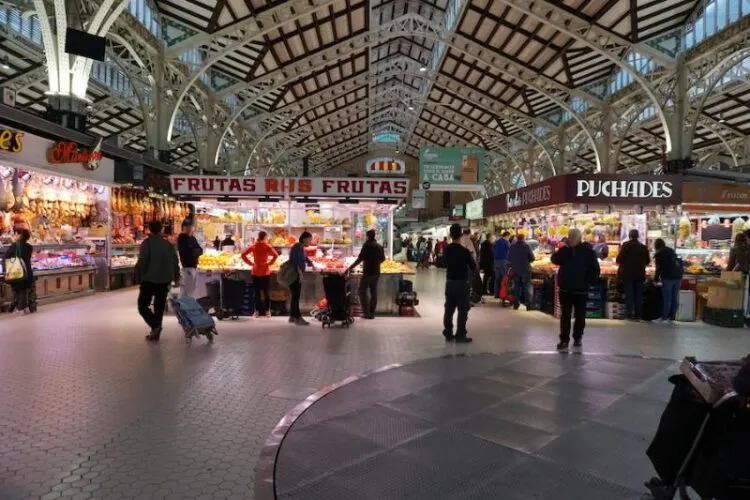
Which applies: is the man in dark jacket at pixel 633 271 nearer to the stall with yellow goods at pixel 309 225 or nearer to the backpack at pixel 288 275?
the stall with yellow goods at pixel 309 225

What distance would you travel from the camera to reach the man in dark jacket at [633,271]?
8.77m

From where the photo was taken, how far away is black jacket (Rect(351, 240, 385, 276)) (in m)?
Result: 8.66

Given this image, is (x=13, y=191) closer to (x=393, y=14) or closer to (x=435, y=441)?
(x=435, y=441)

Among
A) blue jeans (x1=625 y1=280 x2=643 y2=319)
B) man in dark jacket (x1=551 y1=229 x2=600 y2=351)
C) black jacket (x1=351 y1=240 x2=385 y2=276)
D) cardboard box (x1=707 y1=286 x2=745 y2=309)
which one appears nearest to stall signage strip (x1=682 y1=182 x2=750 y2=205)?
cardboard box (x1=707 y1=286 x2=745 y2=309)

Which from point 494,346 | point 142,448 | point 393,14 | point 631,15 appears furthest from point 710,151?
point 142,448

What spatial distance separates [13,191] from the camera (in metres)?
10.1

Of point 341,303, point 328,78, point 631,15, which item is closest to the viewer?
point 341,303

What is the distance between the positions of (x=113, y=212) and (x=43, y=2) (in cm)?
517

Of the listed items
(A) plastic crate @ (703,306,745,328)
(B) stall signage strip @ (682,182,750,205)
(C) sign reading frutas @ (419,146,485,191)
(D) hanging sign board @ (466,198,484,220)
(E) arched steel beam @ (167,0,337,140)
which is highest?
(E) arched steel beam @ (167,0,337,140)

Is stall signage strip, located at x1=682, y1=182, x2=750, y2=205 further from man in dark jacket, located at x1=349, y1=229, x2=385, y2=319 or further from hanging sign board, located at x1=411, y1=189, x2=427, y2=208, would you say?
hanging sign board, located at x1=411, y1=189, x2=427, y2=208

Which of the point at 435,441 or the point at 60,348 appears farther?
the point at 60,348

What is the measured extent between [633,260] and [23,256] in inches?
399

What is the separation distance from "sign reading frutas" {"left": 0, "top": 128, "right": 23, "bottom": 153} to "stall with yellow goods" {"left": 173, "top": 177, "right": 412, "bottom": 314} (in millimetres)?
2740

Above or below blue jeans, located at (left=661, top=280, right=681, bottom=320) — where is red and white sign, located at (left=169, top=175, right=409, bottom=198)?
above
